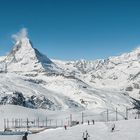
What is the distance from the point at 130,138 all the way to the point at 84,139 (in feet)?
26.7

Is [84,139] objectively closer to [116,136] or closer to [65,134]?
[116,136]

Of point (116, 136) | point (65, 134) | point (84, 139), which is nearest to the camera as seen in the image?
point (84, 139)

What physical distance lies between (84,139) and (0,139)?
2811cm

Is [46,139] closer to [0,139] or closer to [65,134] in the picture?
[65,134]

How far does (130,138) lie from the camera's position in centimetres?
8019

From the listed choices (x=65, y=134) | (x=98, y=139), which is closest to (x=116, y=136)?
(x=98, y=139)

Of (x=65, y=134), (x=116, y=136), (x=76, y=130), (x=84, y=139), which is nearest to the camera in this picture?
(x=84, y=139)

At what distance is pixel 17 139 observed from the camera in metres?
97.6

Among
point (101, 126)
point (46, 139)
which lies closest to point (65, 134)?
point (46, 139)

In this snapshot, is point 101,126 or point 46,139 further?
point 101,126

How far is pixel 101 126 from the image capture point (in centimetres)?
10306

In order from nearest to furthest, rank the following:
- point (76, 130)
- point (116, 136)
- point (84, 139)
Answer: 1. point (84, 139)
2. point (116, 136)
3. point (76, 130)

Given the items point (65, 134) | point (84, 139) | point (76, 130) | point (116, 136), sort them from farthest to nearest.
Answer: point (76, 130), point (65, 134), point (116, 136), point (84, 139)

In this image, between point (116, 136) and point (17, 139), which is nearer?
point (116, 136)
